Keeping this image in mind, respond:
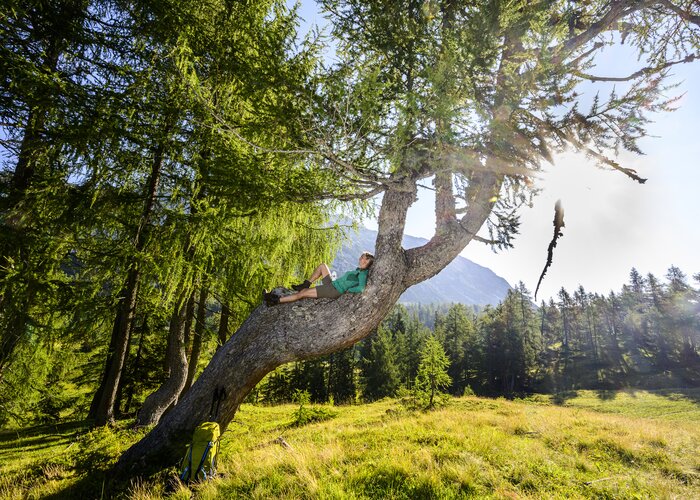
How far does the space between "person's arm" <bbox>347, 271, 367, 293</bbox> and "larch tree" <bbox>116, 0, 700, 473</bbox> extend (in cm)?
12

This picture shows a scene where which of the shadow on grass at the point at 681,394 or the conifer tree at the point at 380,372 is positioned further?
the conifer tree at the point at 380,372

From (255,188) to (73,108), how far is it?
3570mm

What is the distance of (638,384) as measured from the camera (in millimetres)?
50875

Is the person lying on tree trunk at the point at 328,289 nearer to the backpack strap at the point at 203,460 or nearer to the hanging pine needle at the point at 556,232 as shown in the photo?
the backpack strap at the point at 203,460

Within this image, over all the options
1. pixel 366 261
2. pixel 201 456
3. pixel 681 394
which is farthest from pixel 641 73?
pixel 681 394

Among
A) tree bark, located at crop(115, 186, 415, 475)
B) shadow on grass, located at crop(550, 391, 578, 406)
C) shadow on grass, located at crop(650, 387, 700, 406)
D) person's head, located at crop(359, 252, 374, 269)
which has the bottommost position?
shadow on grass, located at crop(550, 391, 578, 406)

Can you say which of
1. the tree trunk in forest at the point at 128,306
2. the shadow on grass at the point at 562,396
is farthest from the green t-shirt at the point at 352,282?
the shadow on grass at the point at 562,396

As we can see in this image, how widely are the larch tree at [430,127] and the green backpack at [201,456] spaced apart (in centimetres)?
70

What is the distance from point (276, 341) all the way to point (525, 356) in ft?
198

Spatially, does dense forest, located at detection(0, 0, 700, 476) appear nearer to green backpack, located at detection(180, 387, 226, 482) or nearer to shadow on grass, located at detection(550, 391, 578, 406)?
green backpack, located at detection(180, 387, 226, 482)

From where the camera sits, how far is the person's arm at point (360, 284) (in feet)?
18.1

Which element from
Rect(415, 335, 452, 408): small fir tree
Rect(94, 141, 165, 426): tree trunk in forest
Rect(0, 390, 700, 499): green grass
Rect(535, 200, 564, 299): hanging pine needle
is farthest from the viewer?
Rect(415, 335, 452, 408): small fir tree

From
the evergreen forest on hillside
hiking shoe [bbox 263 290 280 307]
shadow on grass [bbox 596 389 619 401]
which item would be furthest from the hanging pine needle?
shadow on grass [bbox 596 389 619 401]

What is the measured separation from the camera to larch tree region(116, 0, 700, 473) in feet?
14.8
